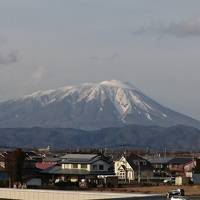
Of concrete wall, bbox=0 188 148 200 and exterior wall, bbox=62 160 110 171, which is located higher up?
exterior wall, bbox=62 160 110 171

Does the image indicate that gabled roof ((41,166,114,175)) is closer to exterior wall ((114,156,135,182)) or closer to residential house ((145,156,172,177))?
exterior wall ((114,156,135,182))

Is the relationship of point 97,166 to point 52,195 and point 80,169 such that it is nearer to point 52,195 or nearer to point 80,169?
point 80,169

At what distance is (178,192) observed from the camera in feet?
152

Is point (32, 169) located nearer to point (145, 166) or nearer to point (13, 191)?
point (145, 166)

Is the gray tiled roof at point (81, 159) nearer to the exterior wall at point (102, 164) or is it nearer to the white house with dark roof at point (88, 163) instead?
the white house with dark roof at point (88, 163)

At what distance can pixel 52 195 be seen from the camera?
46.2 metres

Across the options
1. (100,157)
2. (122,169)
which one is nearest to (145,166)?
(122,169)

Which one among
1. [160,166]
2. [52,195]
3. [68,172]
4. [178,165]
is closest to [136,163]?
[68,172]

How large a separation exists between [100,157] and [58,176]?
20.1ft

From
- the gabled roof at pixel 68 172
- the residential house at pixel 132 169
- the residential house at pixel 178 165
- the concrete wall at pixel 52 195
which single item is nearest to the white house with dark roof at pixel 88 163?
the gabled roof at pixel 68 172

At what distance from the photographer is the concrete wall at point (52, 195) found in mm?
42500

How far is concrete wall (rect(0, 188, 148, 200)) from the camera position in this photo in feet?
139

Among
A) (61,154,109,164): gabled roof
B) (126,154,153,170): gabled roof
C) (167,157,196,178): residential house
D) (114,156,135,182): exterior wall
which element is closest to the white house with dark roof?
(61,154,109,164): gabled roof

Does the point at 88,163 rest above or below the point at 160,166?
below
